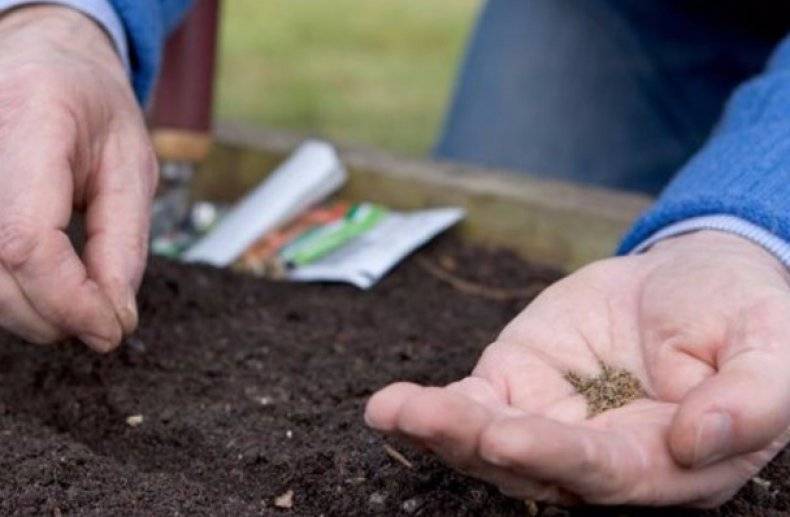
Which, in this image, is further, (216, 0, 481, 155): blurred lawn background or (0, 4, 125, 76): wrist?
(216, 0, 481, 155): blurred lawn background

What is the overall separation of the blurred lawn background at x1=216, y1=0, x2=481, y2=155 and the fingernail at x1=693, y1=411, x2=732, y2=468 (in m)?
2.27

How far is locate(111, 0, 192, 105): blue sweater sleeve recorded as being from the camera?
4.64 ft

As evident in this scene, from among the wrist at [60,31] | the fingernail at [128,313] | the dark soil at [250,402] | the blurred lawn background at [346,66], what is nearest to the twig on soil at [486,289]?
the dark soil at [250,402]

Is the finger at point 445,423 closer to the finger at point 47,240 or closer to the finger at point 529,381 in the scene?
the finger at point 529,381

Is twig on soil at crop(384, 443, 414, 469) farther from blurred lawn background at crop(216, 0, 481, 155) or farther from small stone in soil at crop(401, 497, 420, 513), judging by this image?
blurred lawn background at crop(216, 0, 481, 155)

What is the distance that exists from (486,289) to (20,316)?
29.3 inches

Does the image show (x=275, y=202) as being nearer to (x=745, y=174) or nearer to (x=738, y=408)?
(x=745, y=174)

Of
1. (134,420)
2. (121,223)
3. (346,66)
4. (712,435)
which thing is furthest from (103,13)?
(346,66)

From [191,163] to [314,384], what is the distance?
0.66m

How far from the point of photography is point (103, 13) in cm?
135

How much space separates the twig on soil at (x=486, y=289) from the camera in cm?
166

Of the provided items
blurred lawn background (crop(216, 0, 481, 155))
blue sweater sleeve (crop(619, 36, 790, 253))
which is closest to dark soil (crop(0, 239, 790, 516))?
blue sweater sleeve (crop(619, 36, 790, 253))

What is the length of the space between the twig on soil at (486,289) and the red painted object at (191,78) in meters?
0.39

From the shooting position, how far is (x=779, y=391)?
86 cm
